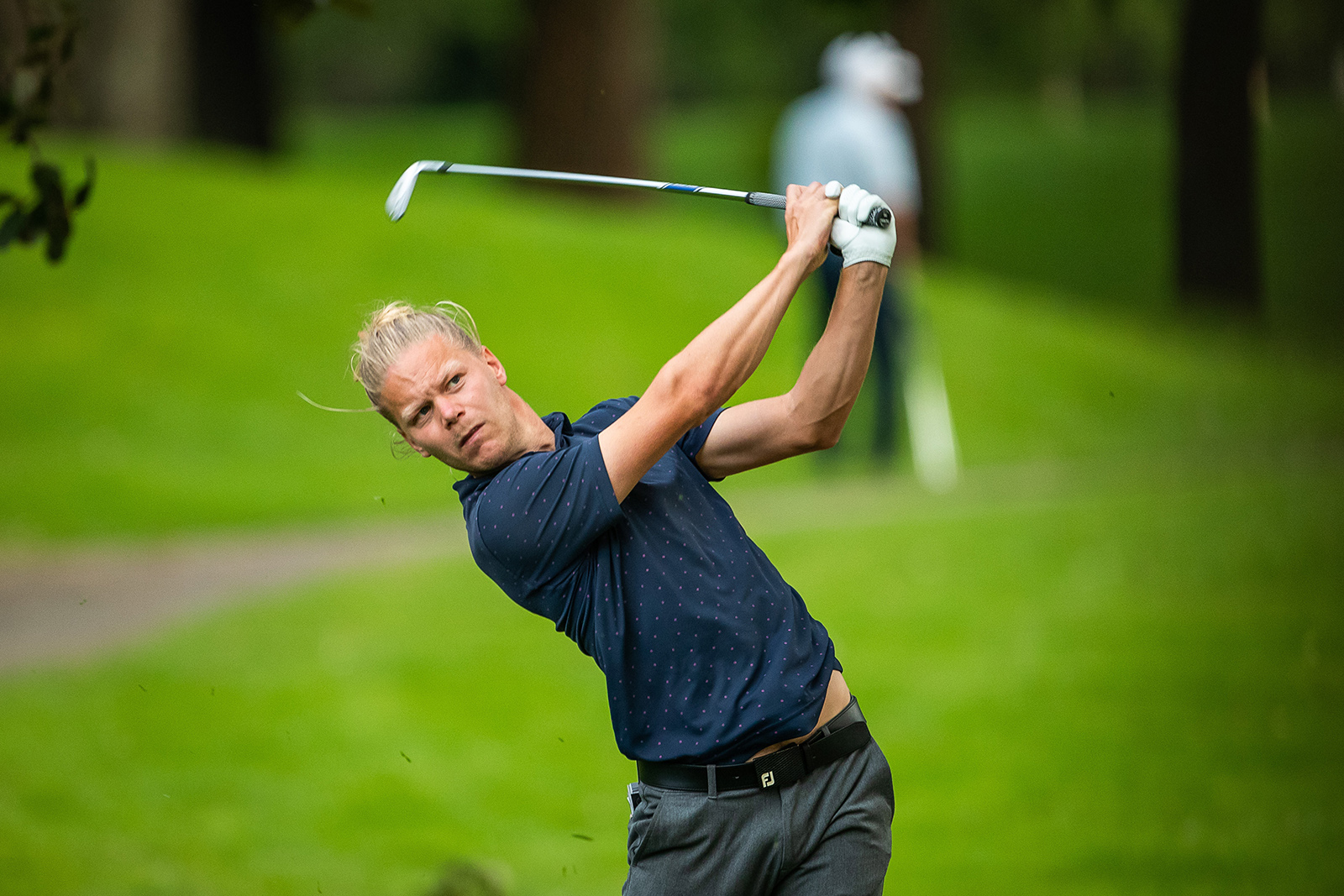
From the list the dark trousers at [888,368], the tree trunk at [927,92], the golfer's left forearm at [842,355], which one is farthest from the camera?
the tree trunk at [927,92]

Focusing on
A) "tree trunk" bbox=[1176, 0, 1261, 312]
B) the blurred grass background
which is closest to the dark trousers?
the blurred grass background

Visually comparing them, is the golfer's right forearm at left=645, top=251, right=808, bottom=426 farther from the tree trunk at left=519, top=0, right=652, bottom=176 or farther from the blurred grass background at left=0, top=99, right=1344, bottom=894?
the tree trunk at left=519, top=0, right=652, bottom=176

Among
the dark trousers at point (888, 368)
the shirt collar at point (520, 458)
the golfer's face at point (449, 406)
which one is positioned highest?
the golfer's face at point (449, 406)

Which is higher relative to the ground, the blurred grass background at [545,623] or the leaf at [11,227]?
the leaf at [11,227]

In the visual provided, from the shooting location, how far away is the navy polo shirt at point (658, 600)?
7.97 ft

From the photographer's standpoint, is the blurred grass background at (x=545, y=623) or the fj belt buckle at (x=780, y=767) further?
the blurred grass background at (x=545, y=623)

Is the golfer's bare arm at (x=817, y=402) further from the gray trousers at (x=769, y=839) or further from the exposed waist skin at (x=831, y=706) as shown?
the gray trousers at (x=769, y=839)

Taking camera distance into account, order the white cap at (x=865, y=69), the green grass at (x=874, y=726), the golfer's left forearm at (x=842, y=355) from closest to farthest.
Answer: the golfer's left forearm at (x=842, y=355), the green grass at (x=874, y=726), the white cap at (x=865, y=69)

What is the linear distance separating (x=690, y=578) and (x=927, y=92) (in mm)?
17172

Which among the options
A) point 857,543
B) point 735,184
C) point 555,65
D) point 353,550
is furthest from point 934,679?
point 735,184

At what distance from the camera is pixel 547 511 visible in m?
2.41

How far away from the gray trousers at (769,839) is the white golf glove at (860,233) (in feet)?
2.57

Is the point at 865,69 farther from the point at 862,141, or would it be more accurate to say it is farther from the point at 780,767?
the point at 780,767

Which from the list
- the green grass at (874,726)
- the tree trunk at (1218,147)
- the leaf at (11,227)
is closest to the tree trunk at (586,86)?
the tree trunk at (1218,147)
